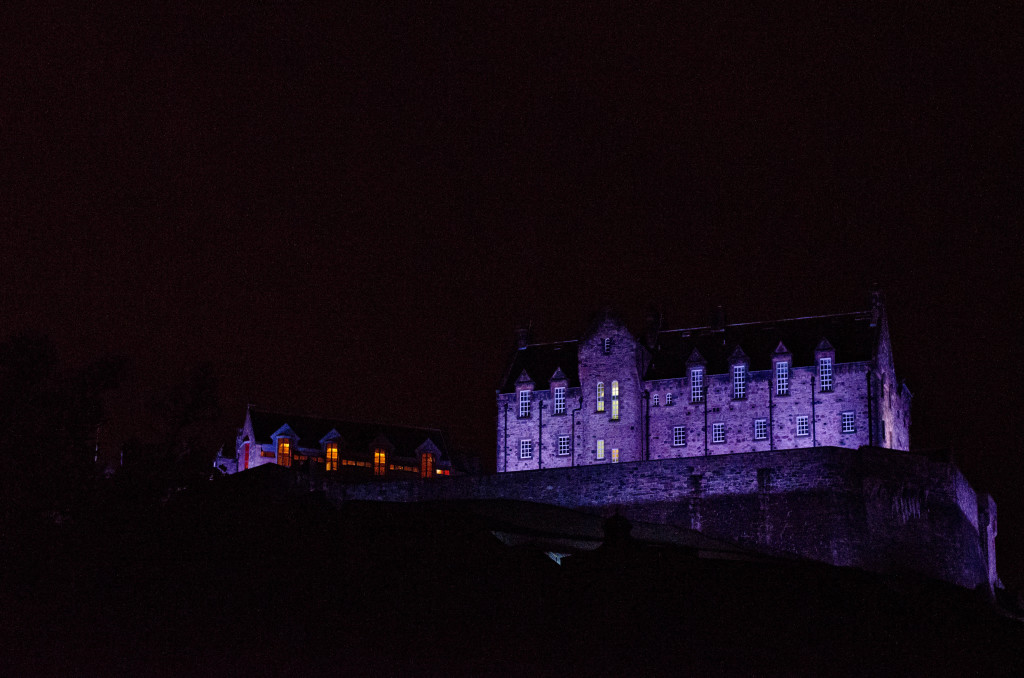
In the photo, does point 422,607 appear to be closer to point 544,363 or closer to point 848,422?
point 848,422

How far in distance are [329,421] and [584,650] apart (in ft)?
146

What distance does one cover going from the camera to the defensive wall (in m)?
62.0

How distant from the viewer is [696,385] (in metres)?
74.8

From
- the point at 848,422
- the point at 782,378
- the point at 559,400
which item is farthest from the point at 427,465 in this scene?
the point at 848,422

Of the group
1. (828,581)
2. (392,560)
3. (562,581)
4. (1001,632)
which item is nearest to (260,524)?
(392,560)

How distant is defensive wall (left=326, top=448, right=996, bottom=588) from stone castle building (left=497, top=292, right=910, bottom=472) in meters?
6.66

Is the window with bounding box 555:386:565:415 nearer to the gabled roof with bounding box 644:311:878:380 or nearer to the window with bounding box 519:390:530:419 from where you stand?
the window with bounding box 519:390:530:419

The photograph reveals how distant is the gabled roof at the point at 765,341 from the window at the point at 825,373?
0.49m

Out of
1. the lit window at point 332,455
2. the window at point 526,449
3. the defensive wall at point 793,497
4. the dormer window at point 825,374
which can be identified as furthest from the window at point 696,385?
the lit window at point 332,455

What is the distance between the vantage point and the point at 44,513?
177 ft

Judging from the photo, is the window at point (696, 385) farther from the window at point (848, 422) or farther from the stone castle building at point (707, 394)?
the window at point (848, 422)

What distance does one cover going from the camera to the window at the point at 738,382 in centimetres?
7369

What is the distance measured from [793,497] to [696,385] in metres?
12.9

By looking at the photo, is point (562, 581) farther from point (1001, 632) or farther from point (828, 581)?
point (1001, 632)
